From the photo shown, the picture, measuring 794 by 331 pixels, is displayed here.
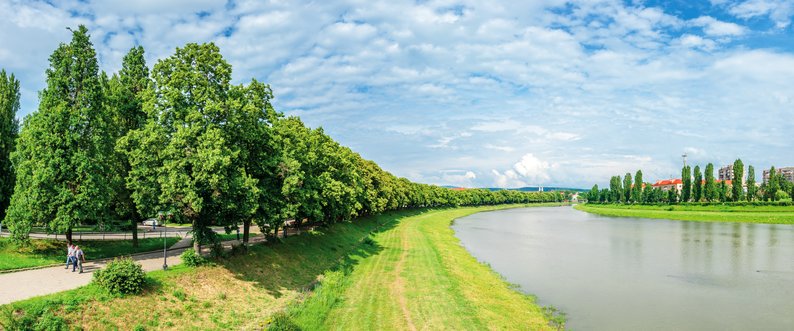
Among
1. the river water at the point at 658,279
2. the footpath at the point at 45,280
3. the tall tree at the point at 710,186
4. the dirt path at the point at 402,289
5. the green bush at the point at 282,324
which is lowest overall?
the river water at the point at 658,279

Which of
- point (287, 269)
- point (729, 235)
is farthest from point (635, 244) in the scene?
point (287, 269)

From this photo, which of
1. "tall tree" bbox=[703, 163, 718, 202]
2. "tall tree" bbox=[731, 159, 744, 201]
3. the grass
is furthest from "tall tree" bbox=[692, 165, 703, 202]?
the grass

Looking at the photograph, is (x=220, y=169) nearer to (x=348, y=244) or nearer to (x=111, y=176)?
(x=111, y=176)

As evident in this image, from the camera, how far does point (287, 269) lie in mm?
38594

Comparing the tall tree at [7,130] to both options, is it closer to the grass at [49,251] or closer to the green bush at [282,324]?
the grass at [49,251]

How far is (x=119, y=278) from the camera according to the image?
24.2 metres

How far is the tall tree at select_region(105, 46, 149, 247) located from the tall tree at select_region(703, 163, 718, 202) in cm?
16977

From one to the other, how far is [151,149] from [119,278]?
9435mm

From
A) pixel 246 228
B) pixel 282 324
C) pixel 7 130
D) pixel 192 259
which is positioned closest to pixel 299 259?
pixel 246 228

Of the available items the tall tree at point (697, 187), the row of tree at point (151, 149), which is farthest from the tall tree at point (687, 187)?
the row of tree at point (151, 149)

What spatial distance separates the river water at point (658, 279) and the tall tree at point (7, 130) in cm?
4638

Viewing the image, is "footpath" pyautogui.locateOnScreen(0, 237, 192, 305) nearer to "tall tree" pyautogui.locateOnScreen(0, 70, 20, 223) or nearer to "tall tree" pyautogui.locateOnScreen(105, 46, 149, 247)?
"tall tree" pyautogui.locateOnScreen(105, 46, 149, 247)

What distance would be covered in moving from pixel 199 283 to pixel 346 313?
9471 millimetres

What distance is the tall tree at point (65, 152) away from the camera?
31.7 m
